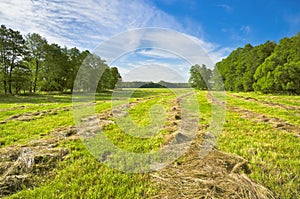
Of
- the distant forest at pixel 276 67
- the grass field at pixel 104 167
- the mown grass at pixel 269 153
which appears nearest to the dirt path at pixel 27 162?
the grass field at pixel 104 167

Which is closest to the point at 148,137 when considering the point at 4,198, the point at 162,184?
the point at 162,184

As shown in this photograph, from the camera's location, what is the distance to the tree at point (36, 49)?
98.4 feet

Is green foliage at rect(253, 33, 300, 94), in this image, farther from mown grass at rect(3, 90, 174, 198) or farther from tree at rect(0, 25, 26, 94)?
tree at rect(0, 25, 26, 94)

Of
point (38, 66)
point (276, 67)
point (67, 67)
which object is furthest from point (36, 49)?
point (276, 67)

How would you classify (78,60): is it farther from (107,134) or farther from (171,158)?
(171,158)

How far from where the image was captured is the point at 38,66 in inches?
1251

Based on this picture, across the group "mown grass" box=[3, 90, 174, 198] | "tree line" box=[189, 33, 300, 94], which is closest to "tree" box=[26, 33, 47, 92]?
"tree line" box=[189, 33, 300, 94]

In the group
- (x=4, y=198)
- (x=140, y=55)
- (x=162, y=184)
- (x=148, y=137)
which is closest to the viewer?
(x=4, y=198)

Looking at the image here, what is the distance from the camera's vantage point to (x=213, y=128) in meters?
6.45

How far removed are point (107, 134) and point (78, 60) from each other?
127 feet

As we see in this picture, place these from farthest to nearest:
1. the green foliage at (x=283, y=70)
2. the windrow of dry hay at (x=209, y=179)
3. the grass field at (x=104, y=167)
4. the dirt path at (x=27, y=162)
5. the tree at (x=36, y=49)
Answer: the tree at (x=36, y=49), the green foliage at (x=283, y=70), the dirt path at (x=27, y=162), the grass field at (x=104, y=167), the windrow of dry hay at (x=209, y=179)

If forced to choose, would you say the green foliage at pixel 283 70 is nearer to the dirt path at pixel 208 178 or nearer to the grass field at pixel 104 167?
the grass field at pixel 104 167

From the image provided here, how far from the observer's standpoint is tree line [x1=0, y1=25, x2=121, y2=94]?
2512cm

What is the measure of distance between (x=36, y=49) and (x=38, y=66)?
331 cm
